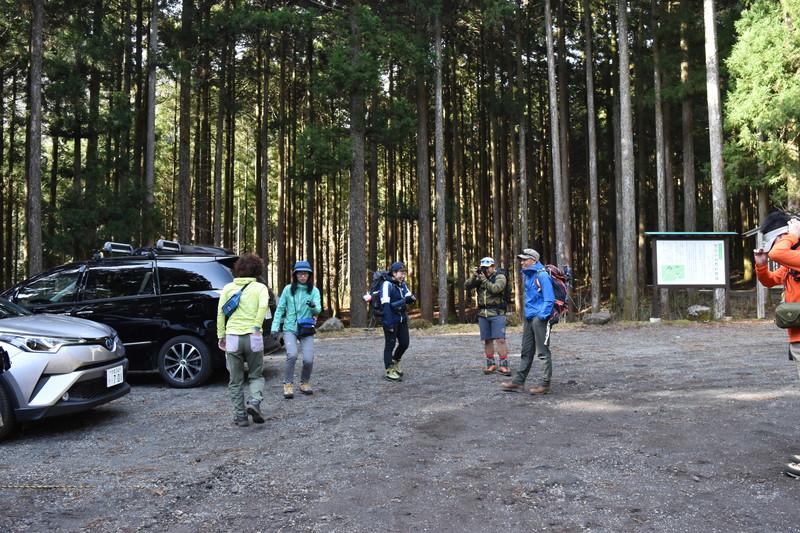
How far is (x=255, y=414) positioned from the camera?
655 centimetres

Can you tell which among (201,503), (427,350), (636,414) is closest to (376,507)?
(201,503)

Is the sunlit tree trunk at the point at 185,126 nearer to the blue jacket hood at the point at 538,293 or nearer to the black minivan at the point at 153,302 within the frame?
the black minivan at the point at 153,302

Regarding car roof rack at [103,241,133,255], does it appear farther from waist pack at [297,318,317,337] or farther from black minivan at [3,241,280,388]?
waist pack at [297,318,317,337]

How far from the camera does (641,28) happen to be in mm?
23734

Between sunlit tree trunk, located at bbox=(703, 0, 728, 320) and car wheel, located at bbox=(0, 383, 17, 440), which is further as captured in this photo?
sunlit tree trunk, located at bbox=(703, 0, 728, 320)

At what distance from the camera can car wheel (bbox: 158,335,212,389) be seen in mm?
8648

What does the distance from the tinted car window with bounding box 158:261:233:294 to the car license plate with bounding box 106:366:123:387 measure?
2.13 meters

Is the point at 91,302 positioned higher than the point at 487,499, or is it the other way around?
the point at 91,302

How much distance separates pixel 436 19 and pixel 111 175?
1436 cm

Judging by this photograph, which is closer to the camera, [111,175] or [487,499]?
[487,499]

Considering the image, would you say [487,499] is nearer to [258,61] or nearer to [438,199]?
[438,199]

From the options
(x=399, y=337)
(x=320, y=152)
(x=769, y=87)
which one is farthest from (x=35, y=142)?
(x=769, y=87)

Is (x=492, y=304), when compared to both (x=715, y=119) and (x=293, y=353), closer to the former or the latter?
(x=293, y=353)

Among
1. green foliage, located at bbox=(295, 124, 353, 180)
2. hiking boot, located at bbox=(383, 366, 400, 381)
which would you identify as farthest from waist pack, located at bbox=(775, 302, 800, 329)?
green foliage, located at bbox=(295, 124, 353, 180)
